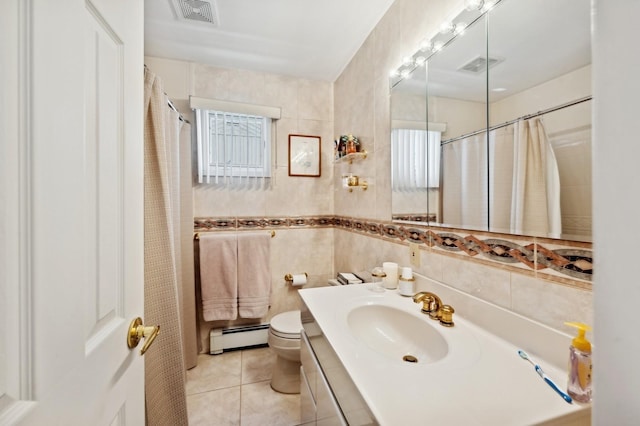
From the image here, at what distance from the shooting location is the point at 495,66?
91 centimetres

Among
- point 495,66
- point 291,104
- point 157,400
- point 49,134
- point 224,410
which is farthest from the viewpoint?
point 291,104

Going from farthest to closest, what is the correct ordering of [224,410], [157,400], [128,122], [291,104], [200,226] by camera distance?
1. [291,104]
2. [200,226]
3. [224,410]
4. [157,400]
5. [128,122]

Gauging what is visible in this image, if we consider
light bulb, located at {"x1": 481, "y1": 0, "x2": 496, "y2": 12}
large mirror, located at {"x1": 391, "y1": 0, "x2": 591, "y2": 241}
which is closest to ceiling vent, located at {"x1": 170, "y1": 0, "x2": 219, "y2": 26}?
large mirror, located at {"x1": 391, "y1": 0, "x2": 591, "y2": 241}

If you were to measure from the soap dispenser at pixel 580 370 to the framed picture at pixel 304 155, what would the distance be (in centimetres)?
194

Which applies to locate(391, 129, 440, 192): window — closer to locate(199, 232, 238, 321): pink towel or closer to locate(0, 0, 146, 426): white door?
locate(0, 0, 146, 426): white door

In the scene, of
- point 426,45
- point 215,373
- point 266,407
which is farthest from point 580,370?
point 215,373

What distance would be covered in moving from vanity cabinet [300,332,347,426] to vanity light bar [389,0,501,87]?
4.43 ft

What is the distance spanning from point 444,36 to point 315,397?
1507 millimetres

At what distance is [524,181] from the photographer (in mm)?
815

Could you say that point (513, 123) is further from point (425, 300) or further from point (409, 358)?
point (409, 358)

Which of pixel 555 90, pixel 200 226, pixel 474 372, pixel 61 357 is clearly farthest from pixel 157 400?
pixel 555 90

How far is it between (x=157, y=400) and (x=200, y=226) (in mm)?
1170

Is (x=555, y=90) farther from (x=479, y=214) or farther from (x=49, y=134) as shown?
(x=49, y=134)

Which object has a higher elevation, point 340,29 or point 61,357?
point 340,29
